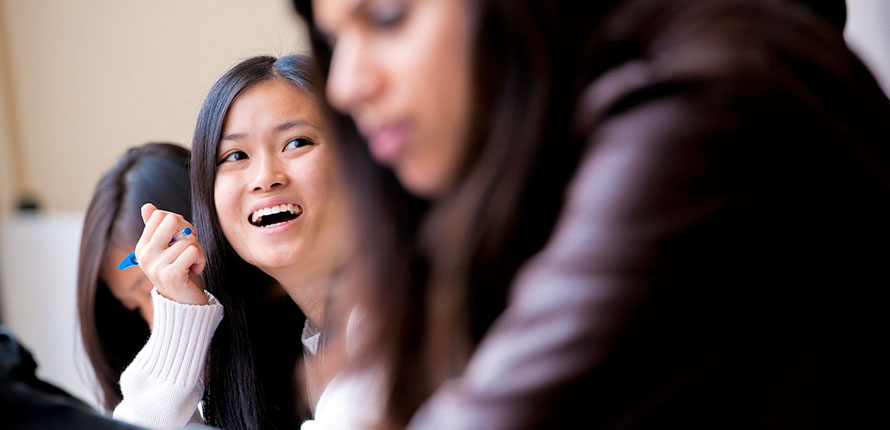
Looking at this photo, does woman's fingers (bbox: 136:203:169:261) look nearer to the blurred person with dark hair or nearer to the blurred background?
the blurred background

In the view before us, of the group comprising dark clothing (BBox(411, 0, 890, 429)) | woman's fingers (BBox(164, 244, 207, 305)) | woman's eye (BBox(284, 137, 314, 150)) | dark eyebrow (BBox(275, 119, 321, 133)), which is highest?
dark eyebrow (BBox(275, 119, 321, 133))

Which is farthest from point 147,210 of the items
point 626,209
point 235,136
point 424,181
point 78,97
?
point 78,97

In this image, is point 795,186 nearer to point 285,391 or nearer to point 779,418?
point 779,418

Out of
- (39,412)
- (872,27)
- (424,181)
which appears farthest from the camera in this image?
(872,27)

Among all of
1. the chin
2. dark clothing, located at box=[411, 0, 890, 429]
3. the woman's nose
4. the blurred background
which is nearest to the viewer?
dark clothing, located at box=[411, 0, 890, 429]

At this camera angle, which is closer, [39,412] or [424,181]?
[424,181]

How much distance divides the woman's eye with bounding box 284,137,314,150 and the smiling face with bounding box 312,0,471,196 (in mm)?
294

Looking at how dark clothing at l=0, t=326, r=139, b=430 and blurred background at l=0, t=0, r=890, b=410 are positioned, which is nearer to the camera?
dark clothing at l=0, t=326, r=139, b=430

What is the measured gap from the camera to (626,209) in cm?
35

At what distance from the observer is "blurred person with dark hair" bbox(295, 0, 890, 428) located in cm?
36

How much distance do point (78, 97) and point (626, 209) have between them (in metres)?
1.53

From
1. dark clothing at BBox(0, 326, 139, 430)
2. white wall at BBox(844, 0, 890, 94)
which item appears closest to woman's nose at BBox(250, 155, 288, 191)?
dark clothing at BBox(0, 326, 139, 430)

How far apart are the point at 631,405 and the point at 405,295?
17 cm

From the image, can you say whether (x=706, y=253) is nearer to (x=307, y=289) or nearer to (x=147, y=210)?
(x=307, y=289)
